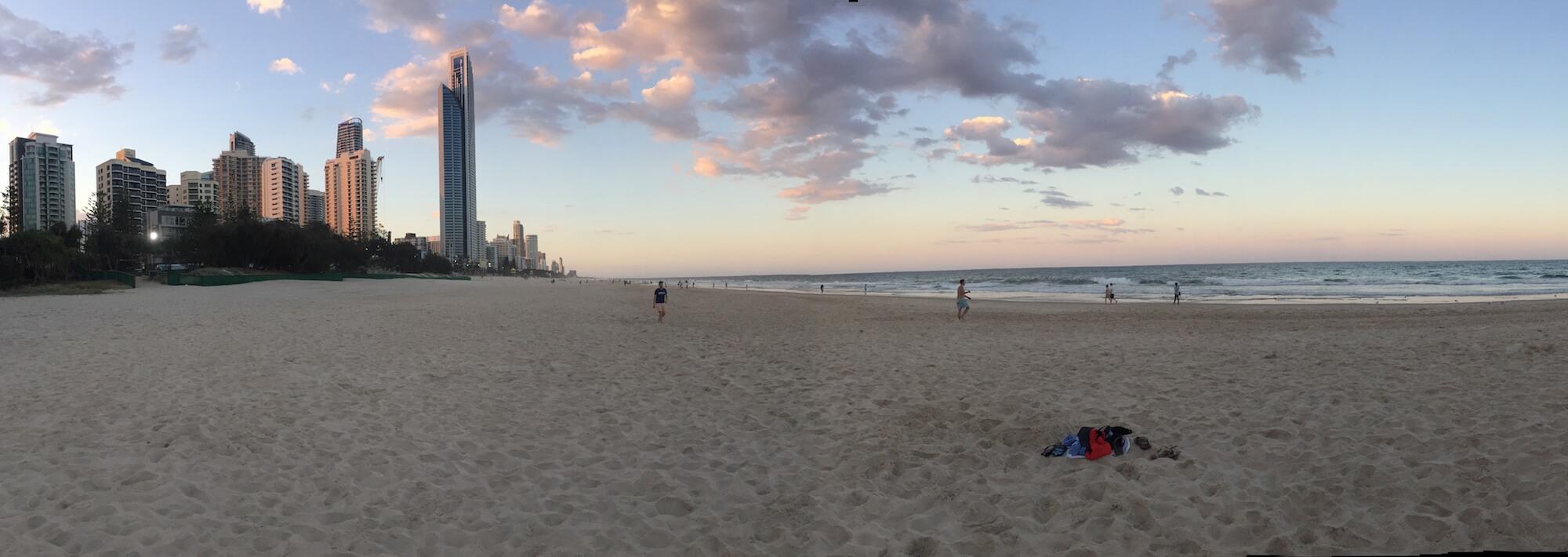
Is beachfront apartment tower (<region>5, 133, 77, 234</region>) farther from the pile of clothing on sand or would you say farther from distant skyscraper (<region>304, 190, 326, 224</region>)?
the pile of clothing on sand

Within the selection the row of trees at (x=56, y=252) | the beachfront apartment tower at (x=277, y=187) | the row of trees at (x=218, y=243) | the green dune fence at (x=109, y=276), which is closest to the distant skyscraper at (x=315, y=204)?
the beachfront apartment tower at (x=277, y=187)

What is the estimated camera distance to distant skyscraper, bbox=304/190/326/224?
6934 inches

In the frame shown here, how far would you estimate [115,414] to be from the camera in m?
7.59

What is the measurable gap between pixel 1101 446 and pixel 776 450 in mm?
3224

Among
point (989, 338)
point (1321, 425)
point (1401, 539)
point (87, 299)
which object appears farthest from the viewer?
point (87, 299)

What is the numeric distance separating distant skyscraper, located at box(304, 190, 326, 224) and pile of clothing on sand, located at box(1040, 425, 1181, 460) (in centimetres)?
21054

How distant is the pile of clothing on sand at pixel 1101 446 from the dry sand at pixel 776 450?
0.46 feet

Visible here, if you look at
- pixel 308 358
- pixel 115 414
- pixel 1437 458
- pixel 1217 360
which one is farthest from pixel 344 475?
pixel 1217 360

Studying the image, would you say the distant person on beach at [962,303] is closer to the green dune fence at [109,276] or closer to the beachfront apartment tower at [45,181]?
the green dune fence at [109,276]

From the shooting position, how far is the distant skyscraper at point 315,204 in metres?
176

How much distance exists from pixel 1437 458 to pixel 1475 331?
12.7m

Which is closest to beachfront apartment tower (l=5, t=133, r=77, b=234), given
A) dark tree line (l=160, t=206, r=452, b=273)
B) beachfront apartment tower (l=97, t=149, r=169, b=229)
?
beachfront apartment tower (l=97, t=149, r=169, b=229)

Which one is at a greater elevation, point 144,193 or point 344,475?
point 144,193

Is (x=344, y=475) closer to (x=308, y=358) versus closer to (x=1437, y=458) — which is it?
(x=308, y=358)
